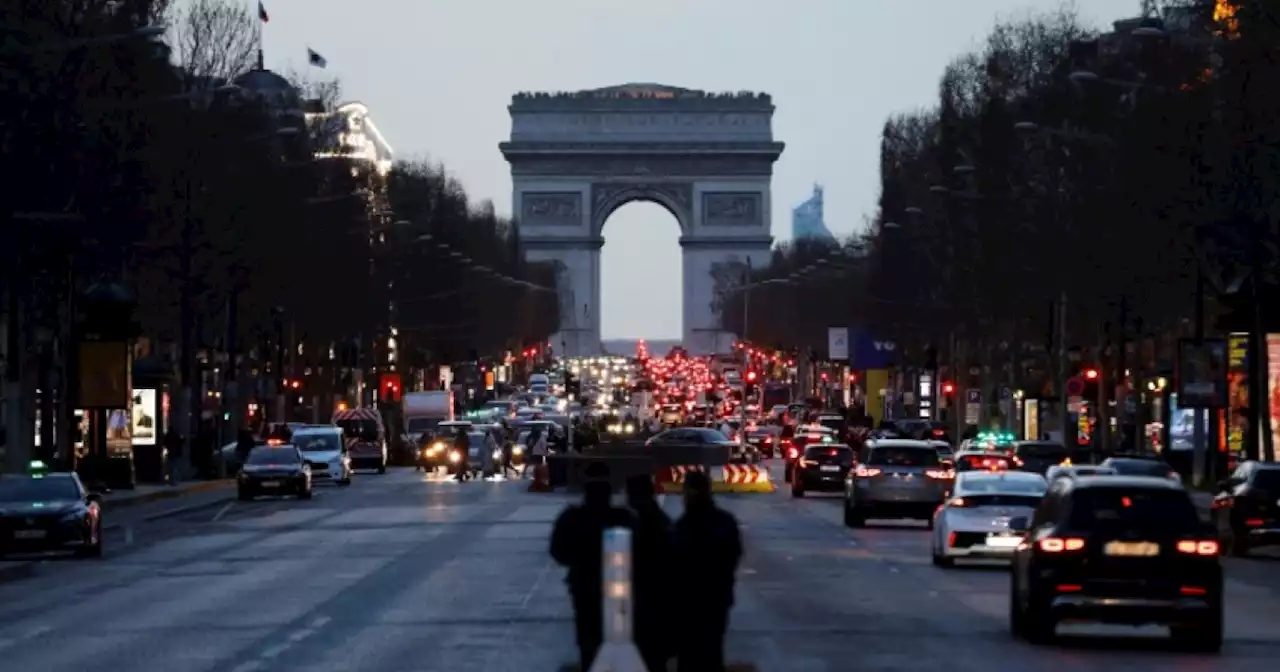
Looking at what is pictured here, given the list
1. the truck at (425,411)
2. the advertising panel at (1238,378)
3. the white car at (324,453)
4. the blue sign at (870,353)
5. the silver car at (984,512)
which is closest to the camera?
the silver car at (984,512)

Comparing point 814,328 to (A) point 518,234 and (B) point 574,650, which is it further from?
(B) point 574,650

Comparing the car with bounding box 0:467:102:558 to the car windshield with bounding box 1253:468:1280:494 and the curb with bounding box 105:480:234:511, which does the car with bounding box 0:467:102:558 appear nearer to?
the car windshield with bounding box 1253:468:1280:494

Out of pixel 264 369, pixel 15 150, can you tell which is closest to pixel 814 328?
pixel 264 369

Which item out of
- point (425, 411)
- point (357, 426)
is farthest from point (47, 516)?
point (425, 411)

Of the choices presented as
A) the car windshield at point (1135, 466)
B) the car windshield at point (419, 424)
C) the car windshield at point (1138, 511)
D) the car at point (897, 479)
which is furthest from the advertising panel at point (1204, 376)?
the car windshield at point (419, 424)

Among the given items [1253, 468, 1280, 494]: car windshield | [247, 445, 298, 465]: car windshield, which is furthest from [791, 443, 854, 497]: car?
[1253, 468, 1280, 494]: car windshield

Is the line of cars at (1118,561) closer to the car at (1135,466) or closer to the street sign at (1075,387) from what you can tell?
the car at (1135,466)
